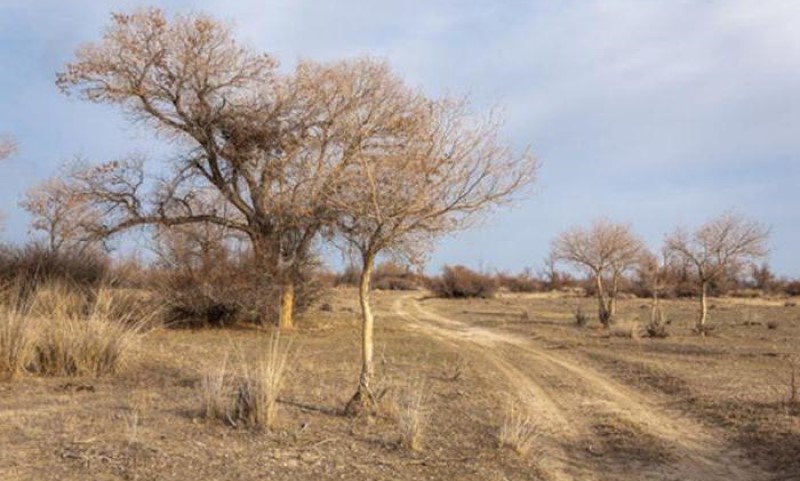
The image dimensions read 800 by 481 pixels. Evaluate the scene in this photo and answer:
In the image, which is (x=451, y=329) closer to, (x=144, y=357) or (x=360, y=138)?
(x=144, y=357)

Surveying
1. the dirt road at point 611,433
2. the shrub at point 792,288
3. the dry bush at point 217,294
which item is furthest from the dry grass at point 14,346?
the shrub at point 792,288

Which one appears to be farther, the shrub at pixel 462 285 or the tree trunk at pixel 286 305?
the shrub at pixel 462 285

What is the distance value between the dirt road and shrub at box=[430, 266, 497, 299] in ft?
150

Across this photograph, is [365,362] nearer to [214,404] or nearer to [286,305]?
[214,404]

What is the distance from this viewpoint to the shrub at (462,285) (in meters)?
61.8

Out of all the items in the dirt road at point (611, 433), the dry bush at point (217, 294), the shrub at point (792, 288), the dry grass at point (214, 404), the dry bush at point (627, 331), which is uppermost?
the shrub at point (792, 288)

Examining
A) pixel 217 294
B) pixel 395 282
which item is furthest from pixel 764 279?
pixel 217 294

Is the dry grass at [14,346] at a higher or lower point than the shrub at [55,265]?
lower

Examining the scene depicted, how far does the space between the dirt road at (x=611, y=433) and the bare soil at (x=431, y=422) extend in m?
0.03

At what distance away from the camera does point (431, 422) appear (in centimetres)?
960

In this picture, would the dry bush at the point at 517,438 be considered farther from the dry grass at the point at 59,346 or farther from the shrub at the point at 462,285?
the shrub at the point at 462,285

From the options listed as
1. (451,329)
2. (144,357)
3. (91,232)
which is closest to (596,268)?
(451,329)

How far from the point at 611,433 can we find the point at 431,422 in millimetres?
2216

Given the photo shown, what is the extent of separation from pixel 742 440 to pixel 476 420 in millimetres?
3163
